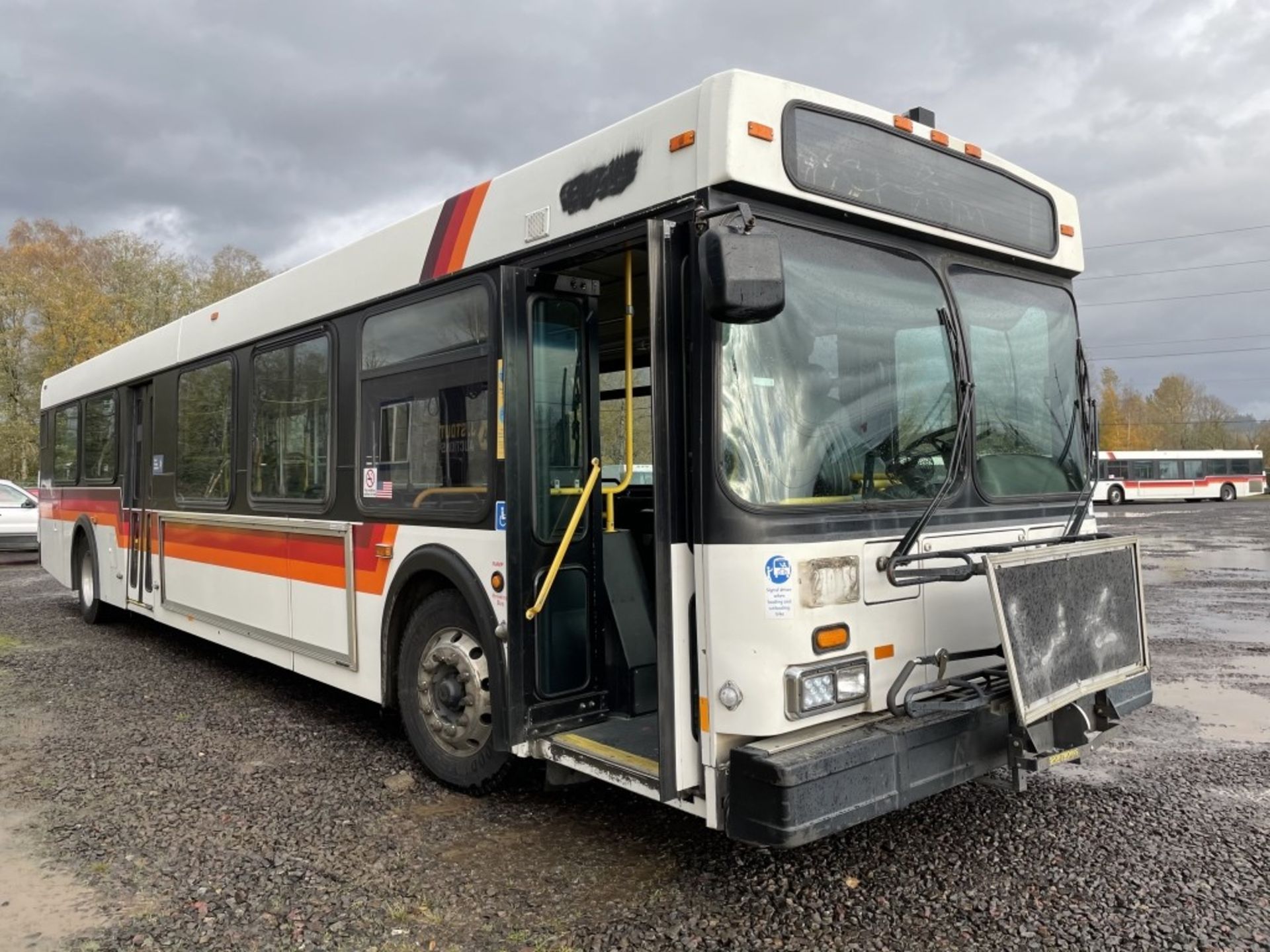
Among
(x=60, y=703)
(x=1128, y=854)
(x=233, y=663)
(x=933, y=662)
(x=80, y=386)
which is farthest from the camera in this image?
(x=80, y=386)

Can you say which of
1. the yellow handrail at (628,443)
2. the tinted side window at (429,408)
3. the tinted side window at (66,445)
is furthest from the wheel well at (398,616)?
the tinted side window at (66,445)

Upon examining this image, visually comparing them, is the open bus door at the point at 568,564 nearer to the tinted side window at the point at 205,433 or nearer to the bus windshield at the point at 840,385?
the bus windshield at the point at 840,385

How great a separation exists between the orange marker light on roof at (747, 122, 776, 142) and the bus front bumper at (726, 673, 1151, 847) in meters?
2.03

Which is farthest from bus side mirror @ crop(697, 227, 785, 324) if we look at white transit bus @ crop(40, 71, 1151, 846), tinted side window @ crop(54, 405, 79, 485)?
tinted side window @ crop(54, 405, 79, 485)

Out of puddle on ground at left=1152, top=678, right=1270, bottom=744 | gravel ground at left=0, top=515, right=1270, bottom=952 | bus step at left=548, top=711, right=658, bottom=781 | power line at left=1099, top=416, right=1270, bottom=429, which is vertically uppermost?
power line at left=1099, top=416, right=1270, bottom=429

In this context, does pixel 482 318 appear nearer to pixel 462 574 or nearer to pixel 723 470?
pixel 462 574

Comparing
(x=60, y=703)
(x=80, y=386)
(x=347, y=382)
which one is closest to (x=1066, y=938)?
(x=347, y=382)

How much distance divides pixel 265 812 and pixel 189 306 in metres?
33.5

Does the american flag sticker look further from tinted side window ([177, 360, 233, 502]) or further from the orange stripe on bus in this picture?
tinted side window ([177, 360, 233, 502])

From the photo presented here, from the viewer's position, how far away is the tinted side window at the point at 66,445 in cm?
1003

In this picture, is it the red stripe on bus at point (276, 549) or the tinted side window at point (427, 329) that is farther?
the red stripe on bus at point (276, 549)

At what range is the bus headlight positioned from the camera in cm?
312

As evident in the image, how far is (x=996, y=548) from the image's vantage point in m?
3.59

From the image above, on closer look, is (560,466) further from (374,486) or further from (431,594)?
(374,486)
